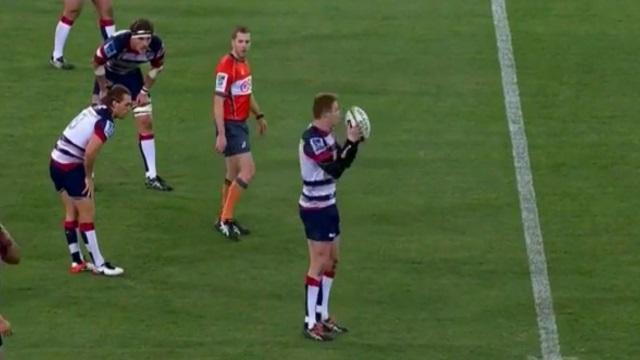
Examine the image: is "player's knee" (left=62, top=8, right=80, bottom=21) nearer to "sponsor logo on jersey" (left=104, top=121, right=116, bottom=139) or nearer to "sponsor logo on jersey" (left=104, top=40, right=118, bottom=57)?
"sponsor logo on jersey" (left=104, top=40, right=118, bottom=57)

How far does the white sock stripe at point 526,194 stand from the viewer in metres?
15.3

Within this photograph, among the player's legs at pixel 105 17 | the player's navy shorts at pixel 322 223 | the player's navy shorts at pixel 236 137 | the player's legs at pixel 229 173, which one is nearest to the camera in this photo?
the player's navy shorts at pixel 322 223

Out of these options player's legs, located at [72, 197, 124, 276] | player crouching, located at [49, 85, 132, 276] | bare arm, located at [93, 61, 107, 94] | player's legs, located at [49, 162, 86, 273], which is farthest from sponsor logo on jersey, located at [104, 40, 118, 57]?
player's legs, located at [72, 197, 124, 276]

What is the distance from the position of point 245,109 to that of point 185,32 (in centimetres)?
627

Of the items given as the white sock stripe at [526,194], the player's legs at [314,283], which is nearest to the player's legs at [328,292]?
the player's legs at [314,283]

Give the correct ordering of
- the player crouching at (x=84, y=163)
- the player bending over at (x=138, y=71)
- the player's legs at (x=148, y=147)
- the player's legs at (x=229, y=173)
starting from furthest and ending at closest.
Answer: the player's legs at (x=148, y=147), the player bending over at (x=138, y=71), the player's legs at (x=229, y=173), the player crouching at (x=84, y=163)

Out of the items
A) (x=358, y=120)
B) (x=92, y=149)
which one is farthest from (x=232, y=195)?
(x=358, y=120)

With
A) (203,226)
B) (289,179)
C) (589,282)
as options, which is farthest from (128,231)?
(589,282)

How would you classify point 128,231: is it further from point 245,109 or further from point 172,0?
point 172,0

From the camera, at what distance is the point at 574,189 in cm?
1853

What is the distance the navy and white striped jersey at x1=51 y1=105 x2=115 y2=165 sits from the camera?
15945mm

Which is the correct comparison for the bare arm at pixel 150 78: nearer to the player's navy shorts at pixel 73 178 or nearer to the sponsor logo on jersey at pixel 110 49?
the sponsor logo on jersey at pixel 110 49

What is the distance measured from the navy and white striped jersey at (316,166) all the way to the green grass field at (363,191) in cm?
120

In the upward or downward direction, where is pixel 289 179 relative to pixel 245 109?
downward
